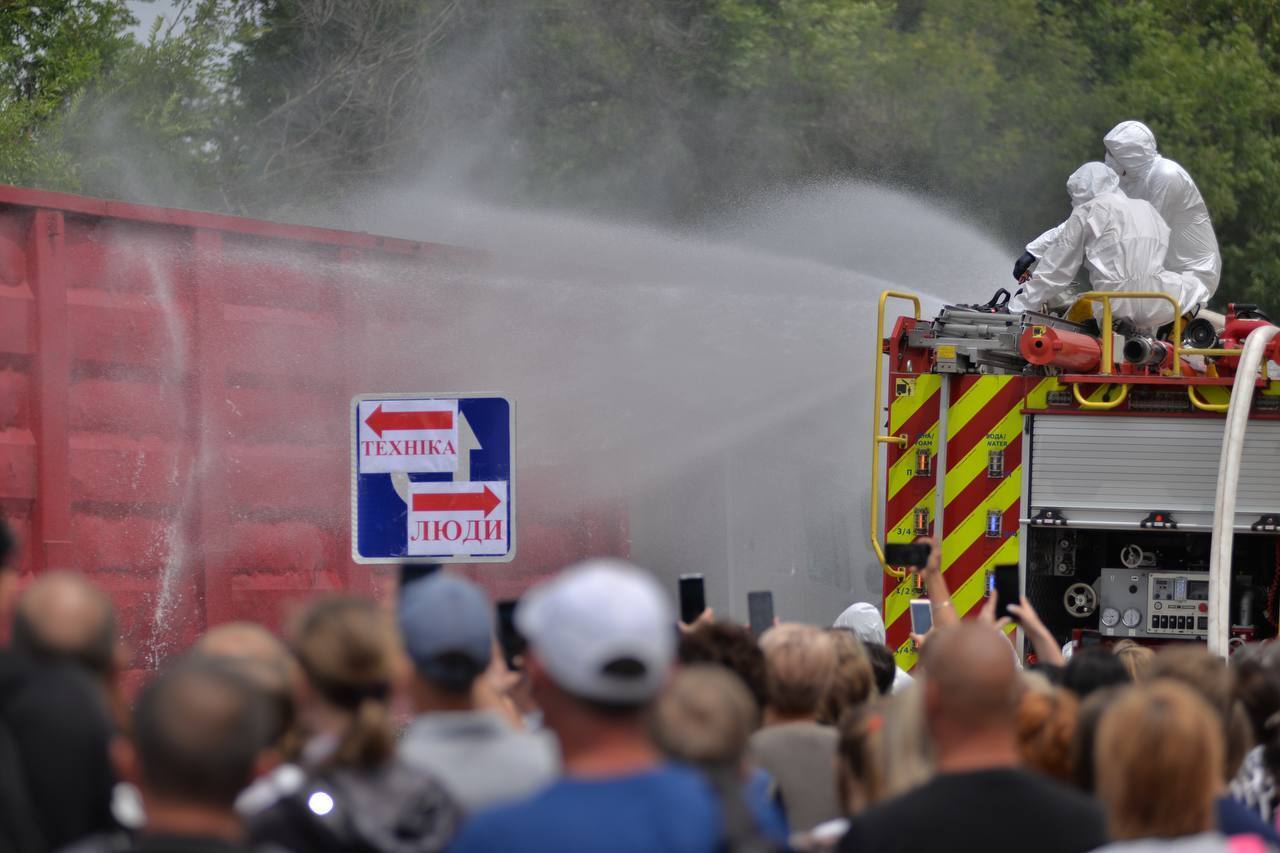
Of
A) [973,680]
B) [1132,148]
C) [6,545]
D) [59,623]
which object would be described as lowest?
[973,680]

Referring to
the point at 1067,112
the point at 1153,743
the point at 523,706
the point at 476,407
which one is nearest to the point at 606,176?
the point at 1067,112

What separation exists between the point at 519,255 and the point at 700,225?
31.3 ft

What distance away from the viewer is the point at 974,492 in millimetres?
8719

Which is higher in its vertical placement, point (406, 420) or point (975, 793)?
point (406, 420)

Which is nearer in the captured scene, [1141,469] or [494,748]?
[494,748]

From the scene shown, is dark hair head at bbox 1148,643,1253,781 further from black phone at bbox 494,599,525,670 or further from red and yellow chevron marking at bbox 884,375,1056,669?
red and yellow chevron marking at bbox 884,375,1056,669

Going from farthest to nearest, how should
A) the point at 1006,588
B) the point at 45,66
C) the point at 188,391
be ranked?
the point at 45,66, the point at 188,391, the point at 1006,588

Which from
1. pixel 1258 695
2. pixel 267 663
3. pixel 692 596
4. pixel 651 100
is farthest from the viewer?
pixel 651 100

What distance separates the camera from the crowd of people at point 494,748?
277 cm

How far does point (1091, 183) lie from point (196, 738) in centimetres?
750

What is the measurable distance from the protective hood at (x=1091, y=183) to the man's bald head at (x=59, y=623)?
6946 millimetres

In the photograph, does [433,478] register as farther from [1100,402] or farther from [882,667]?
[1100,402]

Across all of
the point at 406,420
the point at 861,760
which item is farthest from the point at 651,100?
the point at 861,760

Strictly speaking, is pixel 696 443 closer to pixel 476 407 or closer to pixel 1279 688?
pixel 476 407
